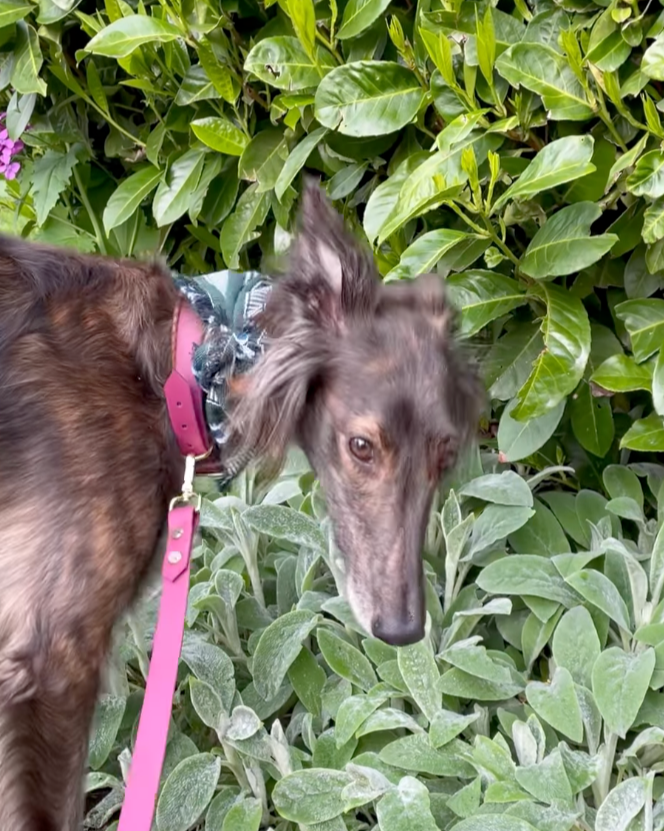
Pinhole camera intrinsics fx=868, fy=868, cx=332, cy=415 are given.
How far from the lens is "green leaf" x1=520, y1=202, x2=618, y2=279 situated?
7.48 ft

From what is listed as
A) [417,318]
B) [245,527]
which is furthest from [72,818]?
[417,318]

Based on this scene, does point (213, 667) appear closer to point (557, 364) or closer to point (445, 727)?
point (445, 727)

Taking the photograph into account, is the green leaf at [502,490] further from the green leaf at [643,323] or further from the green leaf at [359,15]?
the green leaf at [359,15]

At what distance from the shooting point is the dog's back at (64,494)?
5.49 feet

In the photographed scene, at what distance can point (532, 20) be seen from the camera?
7.97 feet

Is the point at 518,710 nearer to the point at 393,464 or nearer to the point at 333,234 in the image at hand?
the point at 393,464

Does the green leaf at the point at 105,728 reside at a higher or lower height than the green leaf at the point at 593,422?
lower

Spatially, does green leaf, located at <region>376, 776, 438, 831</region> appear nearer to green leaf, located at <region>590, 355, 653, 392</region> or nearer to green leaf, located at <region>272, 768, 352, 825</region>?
green leaf, located at <region>272, 768, 352, 825</region>

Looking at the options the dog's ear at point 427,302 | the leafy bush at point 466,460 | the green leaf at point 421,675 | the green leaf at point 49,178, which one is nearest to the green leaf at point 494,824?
the leafy bush at point 466,460

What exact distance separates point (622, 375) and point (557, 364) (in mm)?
227

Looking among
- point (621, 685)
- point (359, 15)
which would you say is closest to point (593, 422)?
point (621, 685)

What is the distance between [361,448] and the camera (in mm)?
1805

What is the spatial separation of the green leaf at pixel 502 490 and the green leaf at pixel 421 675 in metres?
0.56

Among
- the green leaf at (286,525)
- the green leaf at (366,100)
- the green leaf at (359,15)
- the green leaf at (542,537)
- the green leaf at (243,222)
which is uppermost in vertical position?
the green leaf at (359,15)
